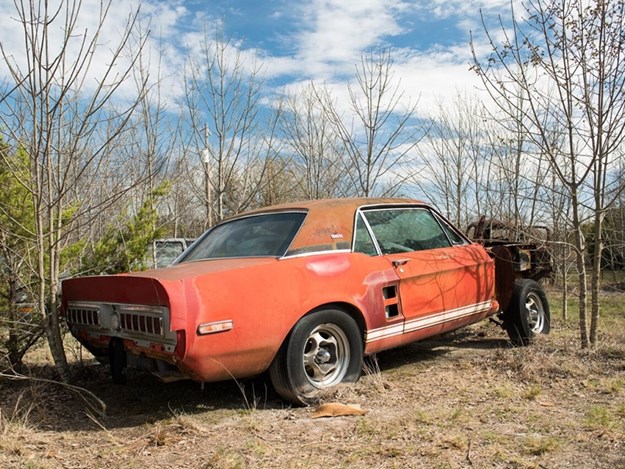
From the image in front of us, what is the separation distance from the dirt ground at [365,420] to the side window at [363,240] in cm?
101

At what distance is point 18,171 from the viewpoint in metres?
4.75

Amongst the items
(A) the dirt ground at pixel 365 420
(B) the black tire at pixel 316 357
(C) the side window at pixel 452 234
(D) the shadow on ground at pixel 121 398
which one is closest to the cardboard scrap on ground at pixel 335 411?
(A) the dirt ground at pixel 365 420

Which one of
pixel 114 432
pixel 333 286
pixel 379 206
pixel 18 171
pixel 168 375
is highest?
pixel 18 171

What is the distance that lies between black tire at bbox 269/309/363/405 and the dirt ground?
128mm

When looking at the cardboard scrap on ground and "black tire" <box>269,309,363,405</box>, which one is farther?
"black tire" <box>269,309,363,405</box>

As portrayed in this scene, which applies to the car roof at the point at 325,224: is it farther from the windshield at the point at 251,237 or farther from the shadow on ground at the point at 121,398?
the shadow on ground at the point at 121,398

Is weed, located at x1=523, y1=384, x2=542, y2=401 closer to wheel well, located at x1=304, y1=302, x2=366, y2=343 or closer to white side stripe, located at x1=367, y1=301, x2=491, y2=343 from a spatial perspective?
white side stripe, located at x1=367, y1=301, x2=491, y2=343

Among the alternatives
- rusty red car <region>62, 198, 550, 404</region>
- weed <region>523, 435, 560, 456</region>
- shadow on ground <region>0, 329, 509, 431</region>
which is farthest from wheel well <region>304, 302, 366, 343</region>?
weed <region>523, 435, 560, 456</region>

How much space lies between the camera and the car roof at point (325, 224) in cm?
428

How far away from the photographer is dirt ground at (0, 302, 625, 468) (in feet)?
9.82

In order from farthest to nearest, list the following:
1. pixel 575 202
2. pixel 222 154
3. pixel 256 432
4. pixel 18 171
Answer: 1. pixel 222 154
2. pixel 575 202
3. pixel 18 171
4. pixel 256 432

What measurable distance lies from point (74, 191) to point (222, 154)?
2.80 meters

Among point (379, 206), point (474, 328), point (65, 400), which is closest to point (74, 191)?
point (65, 400)

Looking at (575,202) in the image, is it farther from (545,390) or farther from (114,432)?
(114,432)
